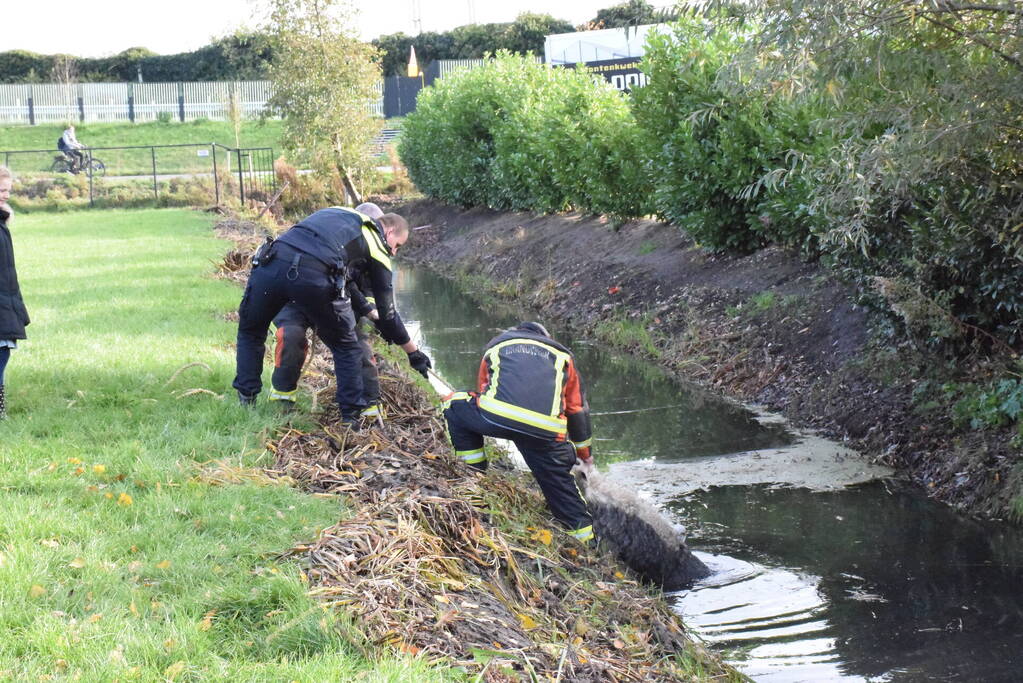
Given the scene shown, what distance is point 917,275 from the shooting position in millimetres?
9094

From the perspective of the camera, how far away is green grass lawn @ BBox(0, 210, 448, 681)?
4008mm

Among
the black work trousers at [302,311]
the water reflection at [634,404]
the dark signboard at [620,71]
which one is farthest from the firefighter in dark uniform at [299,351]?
the dark signboard at [620,71]

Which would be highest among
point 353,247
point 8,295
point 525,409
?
point 353,247

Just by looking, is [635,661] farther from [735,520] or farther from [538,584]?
[735,520]

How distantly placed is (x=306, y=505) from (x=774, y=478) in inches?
191

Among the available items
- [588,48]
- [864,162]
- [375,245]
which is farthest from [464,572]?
[588,48]

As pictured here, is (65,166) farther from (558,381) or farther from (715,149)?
Result: (558,381)

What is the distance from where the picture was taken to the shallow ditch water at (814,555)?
19.9 ft

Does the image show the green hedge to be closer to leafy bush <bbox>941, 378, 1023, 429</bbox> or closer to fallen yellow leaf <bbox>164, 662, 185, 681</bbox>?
leafy bush <bbox>941, 378, 1023, 429</bbox>

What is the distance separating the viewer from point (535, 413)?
658 centimetres

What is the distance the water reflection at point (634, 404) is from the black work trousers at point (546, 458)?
3.10 meters

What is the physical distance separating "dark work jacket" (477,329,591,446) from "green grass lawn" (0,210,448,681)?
1261mm

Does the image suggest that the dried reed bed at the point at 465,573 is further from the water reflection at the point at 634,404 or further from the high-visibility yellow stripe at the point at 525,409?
the water reflection at the point at 634,404

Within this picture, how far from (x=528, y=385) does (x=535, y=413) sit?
7.1 inches
